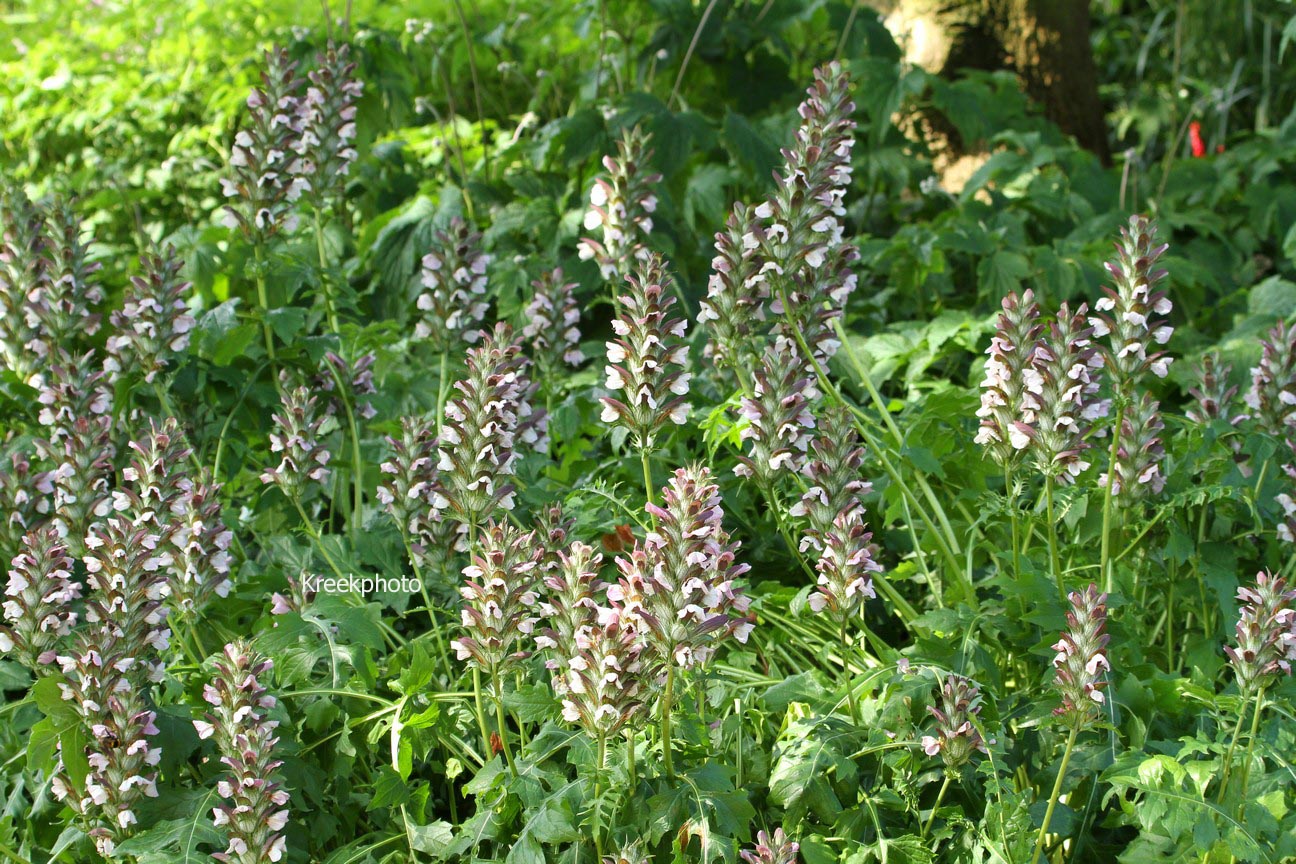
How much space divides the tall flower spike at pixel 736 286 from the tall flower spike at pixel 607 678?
2.88ft

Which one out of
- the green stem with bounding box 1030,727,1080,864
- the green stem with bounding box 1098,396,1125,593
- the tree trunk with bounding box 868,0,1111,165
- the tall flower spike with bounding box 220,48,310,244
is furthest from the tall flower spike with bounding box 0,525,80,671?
the tree trunk with bounding box 868,0,1111,165

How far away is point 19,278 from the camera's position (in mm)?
3240

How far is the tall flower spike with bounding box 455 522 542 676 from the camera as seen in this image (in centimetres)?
206

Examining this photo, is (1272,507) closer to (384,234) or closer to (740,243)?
(740,243)

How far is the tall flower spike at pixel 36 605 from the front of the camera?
2.32 meters

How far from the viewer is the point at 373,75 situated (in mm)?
4844

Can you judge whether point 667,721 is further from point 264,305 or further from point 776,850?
point 264,305

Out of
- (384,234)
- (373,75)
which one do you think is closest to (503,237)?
(384,234)

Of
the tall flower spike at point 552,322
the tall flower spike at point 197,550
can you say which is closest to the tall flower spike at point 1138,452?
the tall flower spike at point 552,322

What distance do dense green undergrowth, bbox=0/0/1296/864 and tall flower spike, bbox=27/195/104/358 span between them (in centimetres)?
1

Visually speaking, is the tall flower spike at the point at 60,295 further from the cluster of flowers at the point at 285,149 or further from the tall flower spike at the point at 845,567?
the tall flower spike at the point at 845,567

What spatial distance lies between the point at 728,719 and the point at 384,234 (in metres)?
2.48

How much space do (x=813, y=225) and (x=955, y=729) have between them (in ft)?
3.53

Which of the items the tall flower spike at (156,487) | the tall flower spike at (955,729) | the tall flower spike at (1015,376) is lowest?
the tall flower spike at (955,729)
